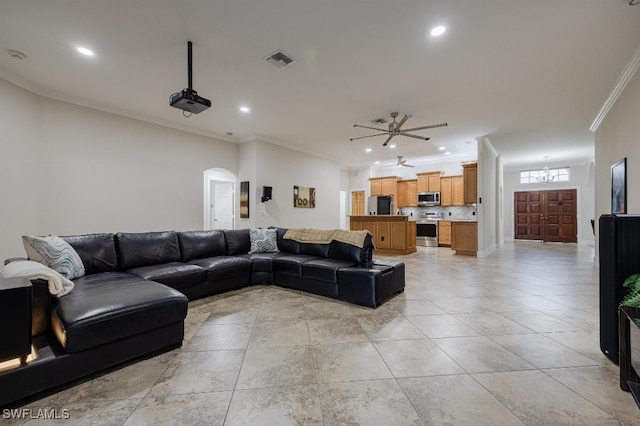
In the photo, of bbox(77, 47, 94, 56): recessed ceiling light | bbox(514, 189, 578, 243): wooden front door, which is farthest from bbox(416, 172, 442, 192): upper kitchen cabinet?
bbox(77, 47, 94, 56): recessed ceiling light

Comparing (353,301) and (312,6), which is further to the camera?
(353,301)

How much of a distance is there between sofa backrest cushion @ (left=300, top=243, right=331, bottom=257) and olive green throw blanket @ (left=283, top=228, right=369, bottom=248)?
0.17 ft

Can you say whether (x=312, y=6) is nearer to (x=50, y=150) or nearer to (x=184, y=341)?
(x=184, y=341)

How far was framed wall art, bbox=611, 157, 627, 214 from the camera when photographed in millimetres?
3639

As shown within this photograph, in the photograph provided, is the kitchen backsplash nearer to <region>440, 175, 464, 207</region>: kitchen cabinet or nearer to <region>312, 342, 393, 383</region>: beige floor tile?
<region>440, 175, 464, 207</region>: kitchen cabinet

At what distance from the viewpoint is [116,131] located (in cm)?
479

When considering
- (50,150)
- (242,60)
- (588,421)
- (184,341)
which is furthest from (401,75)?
(50,150)

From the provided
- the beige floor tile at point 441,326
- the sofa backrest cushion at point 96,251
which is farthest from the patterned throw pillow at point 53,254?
the beige floor tile at point 441,326

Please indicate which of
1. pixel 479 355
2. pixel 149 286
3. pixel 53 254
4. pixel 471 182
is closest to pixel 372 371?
pixel 479 355

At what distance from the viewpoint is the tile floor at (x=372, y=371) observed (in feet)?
4.79

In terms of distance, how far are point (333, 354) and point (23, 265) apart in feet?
7.73

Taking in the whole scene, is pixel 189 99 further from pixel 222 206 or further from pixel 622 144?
pixel 622 144

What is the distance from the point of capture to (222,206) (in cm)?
738

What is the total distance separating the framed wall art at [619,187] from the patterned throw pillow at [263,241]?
499 cm
